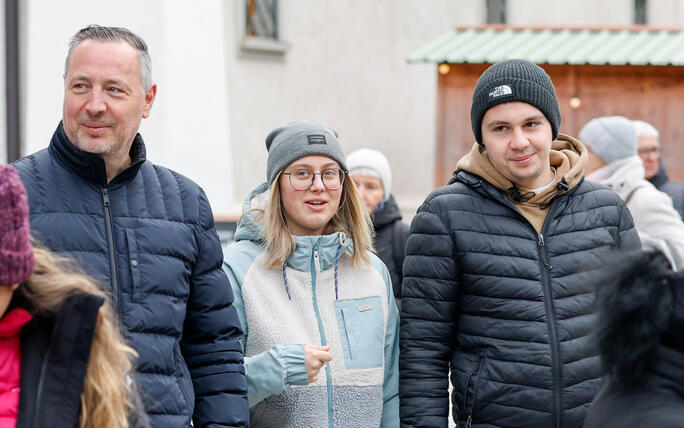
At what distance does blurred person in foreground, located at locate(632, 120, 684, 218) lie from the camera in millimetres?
6238

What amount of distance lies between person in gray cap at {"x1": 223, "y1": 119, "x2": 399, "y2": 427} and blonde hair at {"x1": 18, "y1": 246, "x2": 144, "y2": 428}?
85cm

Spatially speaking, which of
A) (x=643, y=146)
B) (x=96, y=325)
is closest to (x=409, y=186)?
(x=643, y=146)

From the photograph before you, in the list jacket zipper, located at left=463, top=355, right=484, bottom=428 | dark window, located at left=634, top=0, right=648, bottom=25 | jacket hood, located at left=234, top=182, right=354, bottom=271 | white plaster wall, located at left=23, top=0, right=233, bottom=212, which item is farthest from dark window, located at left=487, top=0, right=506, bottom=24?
jacket zipper, located at left=463, top=355, right=484, bottom=428

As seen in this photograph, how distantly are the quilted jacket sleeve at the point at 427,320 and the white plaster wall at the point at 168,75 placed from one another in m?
6.02

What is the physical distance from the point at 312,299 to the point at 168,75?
247 inches

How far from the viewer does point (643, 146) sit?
20.5 ft

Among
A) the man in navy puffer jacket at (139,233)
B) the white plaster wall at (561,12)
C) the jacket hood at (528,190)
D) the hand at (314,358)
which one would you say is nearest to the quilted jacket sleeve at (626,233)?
the jacket hood at (528,190)

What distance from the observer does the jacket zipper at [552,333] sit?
2.83 m

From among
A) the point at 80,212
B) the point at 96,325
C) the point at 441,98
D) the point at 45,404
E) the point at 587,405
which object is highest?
the point at 441,98

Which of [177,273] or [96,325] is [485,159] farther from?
[96,325]

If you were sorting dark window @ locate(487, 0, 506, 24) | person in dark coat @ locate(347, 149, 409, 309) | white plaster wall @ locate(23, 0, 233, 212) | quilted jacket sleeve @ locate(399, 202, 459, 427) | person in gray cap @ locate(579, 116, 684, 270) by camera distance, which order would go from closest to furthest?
quilted jacket sleeve @ locate(399, 202, 459, 427)
person in gray cap @ locate(579, 116, 684, 270)
person in dark coat @ locate(347, 149, 409, 309)
white plaster wall @ locate(23, 0, 233, 212)
dark window @ locate(487, 0, 506, 24)

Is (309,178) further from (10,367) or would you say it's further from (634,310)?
(634,310)

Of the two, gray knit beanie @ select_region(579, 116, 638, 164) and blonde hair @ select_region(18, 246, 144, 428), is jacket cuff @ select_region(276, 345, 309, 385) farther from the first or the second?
gray knit beanie @ select_region(579, 116, 638, 164)

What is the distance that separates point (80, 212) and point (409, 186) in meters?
15.1
